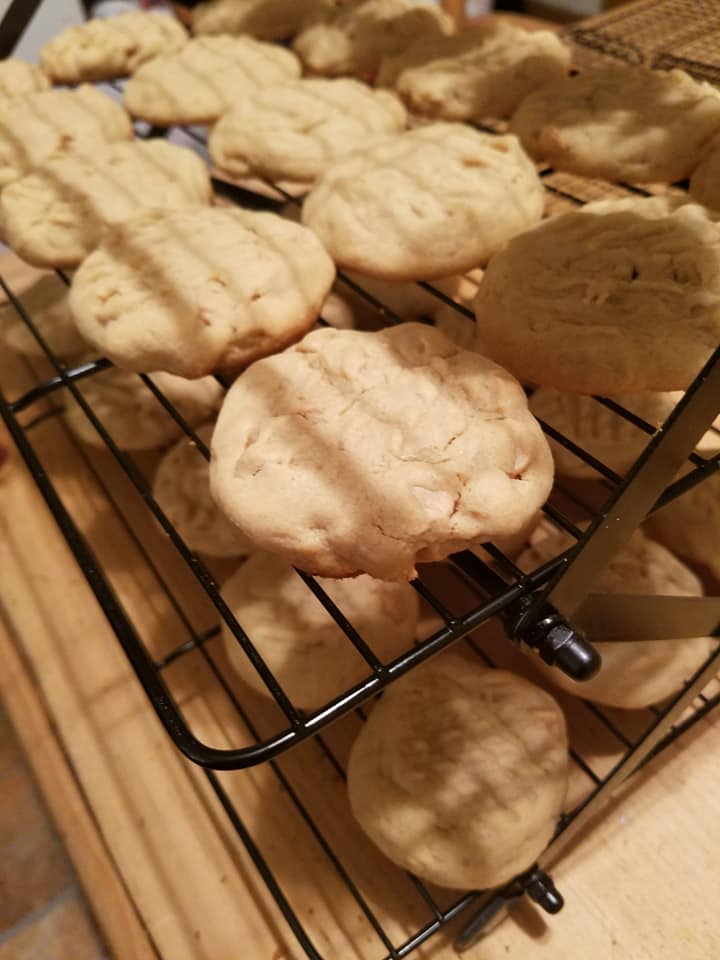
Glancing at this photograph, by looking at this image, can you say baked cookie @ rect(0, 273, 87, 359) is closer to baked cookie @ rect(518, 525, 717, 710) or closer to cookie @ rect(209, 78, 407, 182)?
cookie @ rect(209, 78, 407, 182)

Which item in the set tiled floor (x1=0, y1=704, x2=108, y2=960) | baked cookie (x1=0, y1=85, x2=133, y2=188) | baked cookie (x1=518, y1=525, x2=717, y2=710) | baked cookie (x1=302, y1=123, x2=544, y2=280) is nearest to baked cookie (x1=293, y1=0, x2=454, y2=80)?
baked cookie (x1=0, y1=85, x2=133, y2=188)

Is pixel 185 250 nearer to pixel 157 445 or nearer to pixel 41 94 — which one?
pixel 157 445

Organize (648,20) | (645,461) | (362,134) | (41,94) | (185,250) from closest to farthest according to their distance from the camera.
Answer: (645,461) < (185,250) < (362,134) < (41,94) < (648,20)

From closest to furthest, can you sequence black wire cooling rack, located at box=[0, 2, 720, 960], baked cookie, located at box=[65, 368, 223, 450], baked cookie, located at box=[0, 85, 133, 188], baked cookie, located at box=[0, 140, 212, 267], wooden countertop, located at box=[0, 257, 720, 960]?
1. black wire cooling rack, located at box=[0, 2, 720, 960]
2. wooden countertop, located at box=[0, 257, 720, 960]
3. baked cookie, located at box=[0, 140, 212, 267]
4. baked cookie, located at box=[0, 85, 133, 188]
5. baked cookie, located at box=[65, 368, 223, 450]

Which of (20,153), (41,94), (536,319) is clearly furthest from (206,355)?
(41,94)

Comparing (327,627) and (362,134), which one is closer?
(327,627)

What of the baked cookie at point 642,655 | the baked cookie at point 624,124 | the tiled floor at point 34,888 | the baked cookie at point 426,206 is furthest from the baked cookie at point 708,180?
the tiled floor at point 34,888
